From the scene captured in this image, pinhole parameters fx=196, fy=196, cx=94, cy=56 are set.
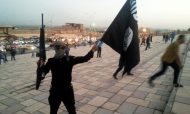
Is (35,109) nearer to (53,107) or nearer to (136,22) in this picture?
(53,107)

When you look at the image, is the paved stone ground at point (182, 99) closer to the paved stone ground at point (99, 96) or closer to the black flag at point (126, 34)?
the paved stone ground at point (99, 96)

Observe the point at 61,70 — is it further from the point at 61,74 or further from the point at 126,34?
the point at 126,34

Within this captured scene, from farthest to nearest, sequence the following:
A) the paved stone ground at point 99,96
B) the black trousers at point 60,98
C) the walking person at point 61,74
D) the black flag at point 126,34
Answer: the paved stone ground at point 99,96 → the black flag at point 126,34 → the black trousers at point 60,98 → the walking person at point 61,74

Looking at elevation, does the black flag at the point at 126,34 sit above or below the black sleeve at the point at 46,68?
above

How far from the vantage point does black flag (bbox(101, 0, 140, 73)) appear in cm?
399

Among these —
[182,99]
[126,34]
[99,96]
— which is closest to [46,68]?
[126,34]

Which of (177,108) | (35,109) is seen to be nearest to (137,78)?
(177,108)

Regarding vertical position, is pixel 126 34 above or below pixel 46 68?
above

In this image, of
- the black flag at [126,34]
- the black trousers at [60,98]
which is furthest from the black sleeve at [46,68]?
the black flag at [126,34]

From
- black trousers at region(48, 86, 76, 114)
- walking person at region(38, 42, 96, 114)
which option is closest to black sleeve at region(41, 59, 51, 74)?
walking person at region(38, 42, 96, 114)

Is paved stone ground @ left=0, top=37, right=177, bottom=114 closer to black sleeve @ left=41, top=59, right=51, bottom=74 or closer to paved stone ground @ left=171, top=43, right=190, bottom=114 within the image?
paved stone ground @ left=171, top=43, right=190, bottom=114

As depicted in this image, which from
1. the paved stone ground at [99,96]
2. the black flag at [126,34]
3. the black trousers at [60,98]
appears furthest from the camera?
the paved stone ground at [99,96]

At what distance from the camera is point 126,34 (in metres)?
4.41

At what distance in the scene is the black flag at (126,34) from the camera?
399 cm
